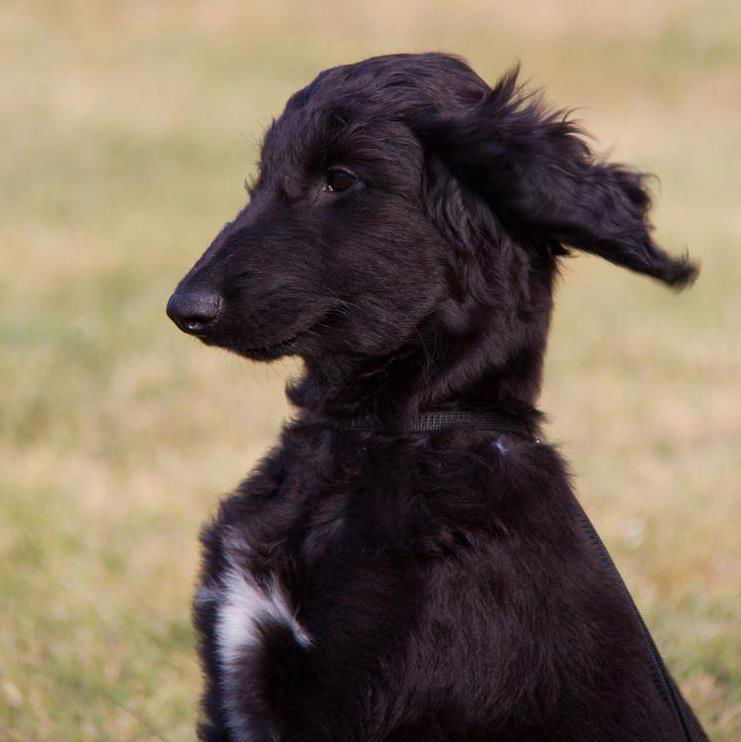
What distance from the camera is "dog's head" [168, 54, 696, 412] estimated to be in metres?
2.78

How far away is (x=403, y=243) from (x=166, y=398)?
5.14m

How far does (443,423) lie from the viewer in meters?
2.87

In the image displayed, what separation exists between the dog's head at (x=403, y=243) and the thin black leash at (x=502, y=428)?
0.22ft

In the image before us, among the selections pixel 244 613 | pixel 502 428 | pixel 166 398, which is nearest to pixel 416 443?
pixel 502 428

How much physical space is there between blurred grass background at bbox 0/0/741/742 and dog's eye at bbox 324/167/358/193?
23.5 inches

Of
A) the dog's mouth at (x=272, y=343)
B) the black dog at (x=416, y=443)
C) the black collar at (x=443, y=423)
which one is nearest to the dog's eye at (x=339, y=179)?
the black dog at (x=416, y=443)

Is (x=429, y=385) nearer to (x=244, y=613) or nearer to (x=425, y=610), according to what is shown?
(x=425, y=610)

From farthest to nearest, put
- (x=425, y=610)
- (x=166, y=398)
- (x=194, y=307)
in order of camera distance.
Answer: (x=166, y=398) → (x=194, y=307) → (x=425, y=610)

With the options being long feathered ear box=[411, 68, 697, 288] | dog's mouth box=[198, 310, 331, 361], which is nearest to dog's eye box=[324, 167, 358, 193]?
long feathered ear box=[411, 68, 697, 288]

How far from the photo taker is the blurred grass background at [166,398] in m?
4.45

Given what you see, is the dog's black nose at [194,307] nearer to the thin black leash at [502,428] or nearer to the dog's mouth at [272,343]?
the dog's mouth at [272,343]

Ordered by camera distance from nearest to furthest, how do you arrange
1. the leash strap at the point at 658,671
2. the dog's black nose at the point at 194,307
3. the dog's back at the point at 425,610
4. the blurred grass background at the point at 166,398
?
the dog's back at the point at 425,610 < the dog's black nose at the point at 194,307 < the leash strap at the point at 658,671 < the blurred grass background at the point at 166,398

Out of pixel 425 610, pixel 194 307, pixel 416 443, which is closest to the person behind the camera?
pixel 425 610

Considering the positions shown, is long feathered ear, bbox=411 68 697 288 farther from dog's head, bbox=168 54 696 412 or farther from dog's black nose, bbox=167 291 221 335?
dog's black nose, bbox=167 291 221 335
